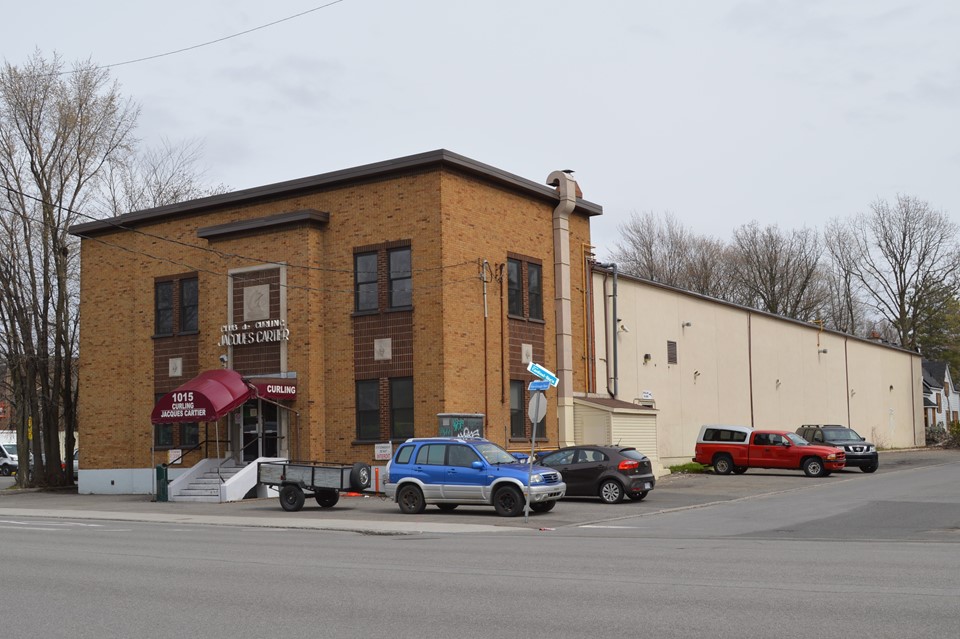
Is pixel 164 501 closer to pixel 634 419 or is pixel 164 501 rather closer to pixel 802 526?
pixel 634 419

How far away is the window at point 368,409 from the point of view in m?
30.6

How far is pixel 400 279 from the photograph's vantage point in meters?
30.5

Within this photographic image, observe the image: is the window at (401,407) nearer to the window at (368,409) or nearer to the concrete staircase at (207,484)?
the window at (368,409)

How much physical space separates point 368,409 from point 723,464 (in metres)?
14.3

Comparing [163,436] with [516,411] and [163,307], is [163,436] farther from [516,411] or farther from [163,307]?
[516,411]

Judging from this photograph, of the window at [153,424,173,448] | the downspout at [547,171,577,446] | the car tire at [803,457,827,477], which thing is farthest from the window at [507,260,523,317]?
the window at [153,424,173,448]

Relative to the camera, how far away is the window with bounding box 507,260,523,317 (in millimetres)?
32125

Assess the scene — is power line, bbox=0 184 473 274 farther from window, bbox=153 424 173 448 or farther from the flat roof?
window, bbox=153 424 173 448

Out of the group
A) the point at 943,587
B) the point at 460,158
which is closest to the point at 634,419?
the point at 460,158

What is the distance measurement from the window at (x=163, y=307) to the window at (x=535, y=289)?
479 inches

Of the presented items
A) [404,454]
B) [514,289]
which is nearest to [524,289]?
[514,289]

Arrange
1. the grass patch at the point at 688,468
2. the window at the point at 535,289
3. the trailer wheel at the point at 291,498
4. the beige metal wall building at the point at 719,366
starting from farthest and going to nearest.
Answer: the grass patch at the point at 688,468 → the beige metal wall building at the point at 719,366 → the window at the point at 535,289 → the trailer wheel at the point at 291,498

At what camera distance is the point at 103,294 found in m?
37.0

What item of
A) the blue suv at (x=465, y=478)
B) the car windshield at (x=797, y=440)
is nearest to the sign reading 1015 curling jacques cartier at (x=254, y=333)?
the blue suv at (x=465, y=478)
